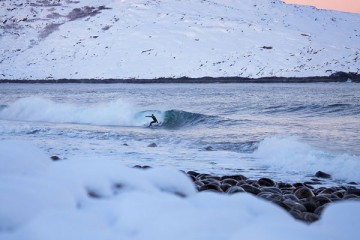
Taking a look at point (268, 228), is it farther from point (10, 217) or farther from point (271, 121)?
point (271, 121)

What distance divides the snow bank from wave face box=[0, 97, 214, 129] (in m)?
13.4

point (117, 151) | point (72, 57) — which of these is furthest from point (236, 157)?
point (72, 57)

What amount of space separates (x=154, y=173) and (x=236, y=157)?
213 inches

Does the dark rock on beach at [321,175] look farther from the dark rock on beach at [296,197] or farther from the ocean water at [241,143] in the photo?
the dark rock on beach at [296,197]

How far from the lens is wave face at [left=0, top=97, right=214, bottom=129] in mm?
18047

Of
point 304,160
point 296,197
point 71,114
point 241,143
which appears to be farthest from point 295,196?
point 71,114

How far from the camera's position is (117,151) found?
9.04m

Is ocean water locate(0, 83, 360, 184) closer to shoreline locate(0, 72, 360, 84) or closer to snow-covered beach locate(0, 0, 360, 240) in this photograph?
snow-covered beach locate(0, 0, 360, 240)

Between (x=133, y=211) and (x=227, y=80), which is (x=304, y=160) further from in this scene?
(x=227, y=80)

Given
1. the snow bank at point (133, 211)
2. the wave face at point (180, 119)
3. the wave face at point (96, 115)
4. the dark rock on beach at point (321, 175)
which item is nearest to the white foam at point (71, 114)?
the wave face at point (96, 115)

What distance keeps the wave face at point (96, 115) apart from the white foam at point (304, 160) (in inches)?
309

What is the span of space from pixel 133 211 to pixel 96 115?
17.3m

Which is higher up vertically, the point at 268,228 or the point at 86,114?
the point at 268,228

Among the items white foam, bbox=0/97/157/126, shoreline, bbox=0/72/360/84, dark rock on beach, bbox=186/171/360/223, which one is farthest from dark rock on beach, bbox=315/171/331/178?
shoreline, bbox=0/72/360/84
